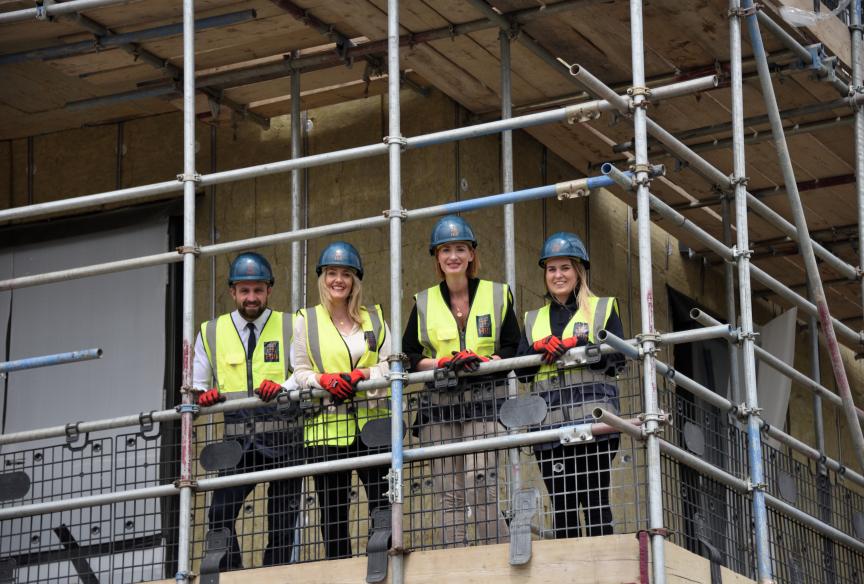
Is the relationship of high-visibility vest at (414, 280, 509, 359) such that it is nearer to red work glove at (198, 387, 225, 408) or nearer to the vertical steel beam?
red work glove at (198, 387, 225, 408)

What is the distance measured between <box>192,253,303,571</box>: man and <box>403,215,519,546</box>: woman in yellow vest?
3.13 ft

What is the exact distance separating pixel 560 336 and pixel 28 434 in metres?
3.73

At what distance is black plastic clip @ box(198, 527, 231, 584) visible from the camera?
428 inches

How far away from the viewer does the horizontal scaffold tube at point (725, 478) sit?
31.6 ft

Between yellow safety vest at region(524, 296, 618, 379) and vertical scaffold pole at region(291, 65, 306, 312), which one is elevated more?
→ vertical scaffold pole at region(291, 65, 306, 312)

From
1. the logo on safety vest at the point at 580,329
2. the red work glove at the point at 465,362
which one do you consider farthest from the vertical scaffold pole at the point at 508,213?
the logo on safety vest at the point at 580,329

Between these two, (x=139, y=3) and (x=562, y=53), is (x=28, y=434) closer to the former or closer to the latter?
(x=139, y=3)

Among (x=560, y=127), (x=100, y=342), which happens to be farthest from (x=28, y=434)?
(x=560, y=127)

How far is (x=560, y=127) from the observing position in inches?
591

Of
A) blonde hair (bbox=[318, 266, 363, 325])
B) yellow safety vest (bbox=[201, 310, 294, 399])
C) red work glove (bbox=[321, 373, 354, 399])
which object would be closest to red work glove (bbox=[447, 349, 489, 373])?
red work glove (bbox=[321, 373, 354, 399])

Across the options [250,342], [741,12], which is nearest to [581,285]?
[250,342]

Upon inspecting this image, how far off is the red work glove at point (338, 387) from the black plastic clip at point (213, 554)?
113 centimetres

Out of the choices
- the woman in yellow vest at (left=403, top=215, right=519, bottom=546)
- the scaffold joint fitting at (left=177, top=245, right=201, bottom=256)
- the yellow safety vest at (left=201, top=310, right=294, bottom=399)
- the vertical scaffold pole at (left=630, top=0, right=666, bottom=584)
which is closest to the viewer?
the vertical scaffold pole at (left=630, top=0, right=666, bottom=584)

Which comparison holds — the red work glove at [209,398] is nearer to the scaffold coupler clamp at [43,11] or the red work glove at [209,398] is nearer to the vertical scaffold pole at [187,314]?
the vertical scaffold pole at [187,314]
